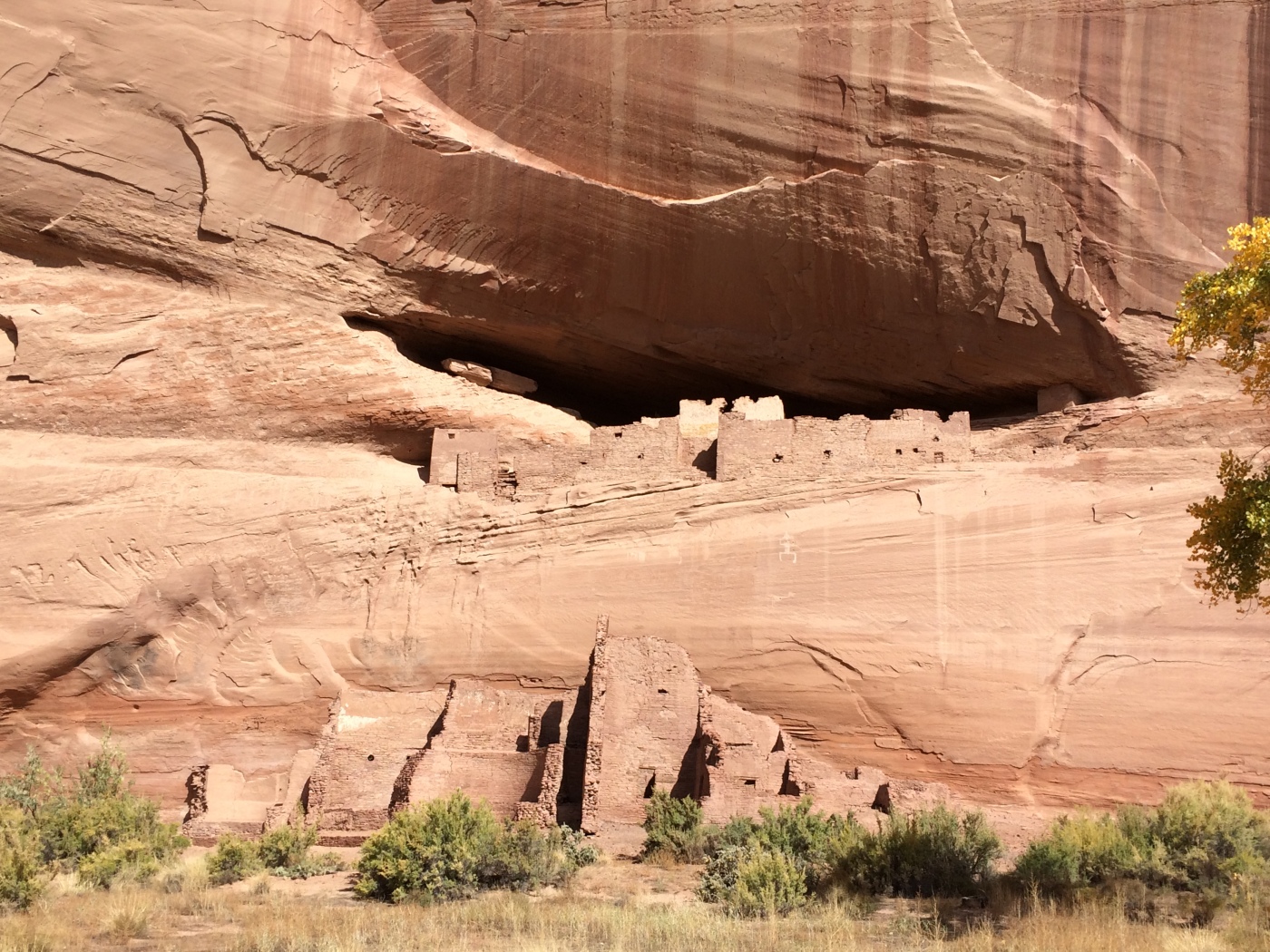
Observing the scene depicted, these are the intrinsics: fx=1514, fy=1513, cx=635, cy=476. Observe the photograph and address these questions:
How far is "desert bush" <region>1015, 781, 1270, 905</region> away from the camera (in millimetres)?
12234

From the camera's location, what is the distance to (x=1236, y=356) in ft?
36.0

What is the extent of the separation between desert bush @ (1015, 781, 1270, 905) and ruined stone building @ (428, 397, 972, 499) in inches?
212

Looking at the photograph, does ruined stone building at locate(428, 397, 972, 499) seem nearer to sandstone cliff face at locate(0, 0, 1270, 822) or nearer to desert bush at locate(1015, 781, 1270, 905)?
sandstone cliff face at locate(0, 0, 1270, 822)

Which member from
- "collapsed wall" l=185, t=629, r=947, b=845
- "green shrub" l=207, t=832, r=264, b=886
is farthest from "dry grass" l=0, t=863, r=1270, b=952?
"collapsed wall" l=185, t=629, r=947, b=845

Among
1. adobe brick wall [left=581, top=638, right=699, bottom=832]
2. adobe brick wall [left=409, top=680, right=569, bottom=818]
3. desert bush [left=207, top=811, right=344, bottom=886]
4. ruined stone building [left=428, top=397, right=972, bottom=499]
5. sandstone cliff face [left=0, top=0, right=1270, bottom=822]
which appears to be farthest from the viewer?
ruined stone building [left=428, top=397, right=972, bottom=499]

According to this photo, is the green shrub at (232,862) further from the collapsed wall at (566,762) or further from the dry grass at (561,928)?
the collapsed wall at (566,762)

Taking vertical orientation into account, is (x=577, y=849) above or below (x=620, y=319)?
below

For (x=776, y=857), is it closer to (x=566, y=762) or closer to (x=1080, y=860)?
(x=1080, y=860)

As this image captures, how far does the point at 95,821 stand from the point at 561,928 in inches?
229

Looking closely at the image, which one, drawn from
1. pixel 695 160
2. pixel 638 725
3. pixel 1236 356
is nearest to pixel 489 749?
pixel 638 725

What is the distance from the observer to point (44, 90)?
60.3 ft

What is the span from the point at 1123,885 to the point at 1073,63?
31.1 ft

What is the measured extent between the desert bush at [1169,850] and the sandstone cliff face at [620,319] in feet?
5.98

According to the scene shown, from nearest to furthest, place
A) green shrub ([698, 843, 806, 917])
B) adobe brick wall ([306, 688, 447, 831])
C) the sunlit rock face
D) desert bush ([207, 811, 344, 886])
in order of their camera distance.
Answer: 1. green shrub ([698, 843, 806, 917])
2. desert bush ([207, 811, 344, 886])
3. adobe brick wall ([306, 688, 447, 831])
4. the sunlit rock face
